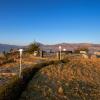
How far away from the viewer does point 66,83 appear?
1744 centimetres

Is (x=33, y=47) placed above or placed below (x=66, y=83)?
above

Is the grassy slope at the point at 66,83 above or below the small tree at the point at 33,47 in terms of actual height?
below

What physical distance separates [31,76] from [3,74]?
2.04 m

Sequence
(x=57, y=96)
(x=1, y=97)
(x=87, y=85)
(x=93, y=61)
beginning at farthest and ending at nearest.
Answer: (x=93, y=61), (x=87, y=85), (x=57, y=96), (x=1, y=97)

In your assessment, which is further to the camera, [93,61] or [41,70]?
[93,61]

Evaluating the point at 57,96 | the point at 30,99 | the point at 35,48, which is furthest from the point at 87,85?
the point at 35,48

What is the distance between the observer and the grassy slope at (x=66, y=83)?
15289 millimetres

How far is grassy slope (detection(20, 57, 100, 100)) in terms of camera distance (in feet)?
50.2

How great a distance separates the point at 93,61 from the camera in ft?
82.8

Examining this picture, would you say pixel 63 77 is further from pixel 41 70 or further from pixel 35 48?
pixel 35 48

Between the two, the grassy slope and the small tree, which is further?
the small tree

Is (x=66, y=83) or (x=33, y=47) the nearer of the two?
(x=66, y=83)

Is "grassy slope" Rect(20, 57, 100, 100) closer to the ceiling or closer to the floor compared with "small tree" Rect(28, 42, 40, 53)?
closer to the floor

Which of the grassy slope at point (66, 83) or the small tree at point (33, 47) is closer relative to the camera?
the grassy slope at point (66, 83)
